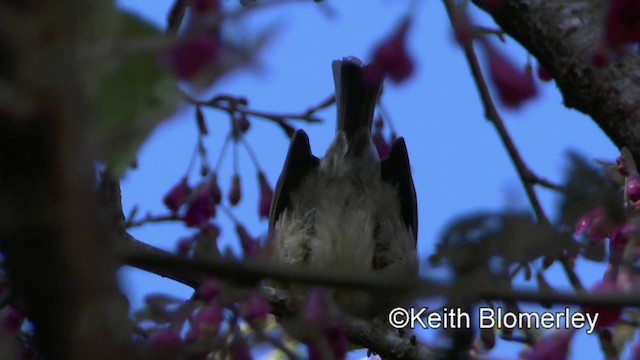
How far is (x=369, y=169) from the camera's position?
5.38m

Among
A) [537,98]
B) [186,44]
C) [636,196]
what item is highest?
[636,196]

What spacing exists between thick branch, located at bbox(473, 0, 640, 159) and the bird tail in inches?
86.8

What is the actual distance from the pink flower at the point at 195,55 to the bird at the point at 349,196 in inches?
144

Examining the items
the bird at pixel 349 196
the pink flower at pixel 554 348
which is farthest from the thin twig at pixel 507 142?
the bird at pixel 349 196

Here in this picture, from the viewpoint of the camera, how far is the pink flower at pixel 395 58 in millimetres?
2062

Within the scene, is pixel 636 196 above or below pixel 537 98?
above

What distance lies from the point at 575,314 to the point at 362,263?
103 inches

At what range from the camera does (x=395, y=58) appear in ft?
6.78

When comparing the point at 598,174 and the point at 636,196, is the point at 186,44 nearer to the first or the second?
the point at 598,174

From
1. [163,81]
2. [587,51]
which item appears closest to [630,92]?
[587,51]

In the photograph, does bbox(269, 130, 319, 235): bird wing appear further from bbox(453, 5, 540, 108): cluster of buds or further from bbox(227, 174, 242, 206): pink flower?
bbox(453, 5, 540, 108): cluster of buds

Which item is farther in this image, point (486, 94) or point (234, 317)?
point (486, 94)

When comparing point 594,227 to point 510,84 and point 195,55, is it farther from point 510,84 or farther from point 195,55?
point 195,55

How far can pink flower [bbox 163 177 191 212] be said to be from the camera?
3.62 metres
